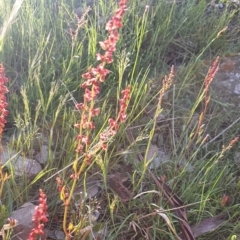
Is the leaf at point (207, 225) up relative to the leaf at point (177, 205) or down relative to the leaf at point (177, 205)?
down

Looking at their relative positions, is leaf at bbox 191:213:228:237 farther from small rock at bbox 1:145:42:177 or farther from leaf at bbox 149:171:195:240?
small rock at bbox 1:145:42:177

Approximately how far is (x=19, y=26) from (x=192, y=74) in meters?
0.81

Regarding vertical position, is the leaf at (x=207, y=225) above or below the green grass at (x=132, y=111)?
below

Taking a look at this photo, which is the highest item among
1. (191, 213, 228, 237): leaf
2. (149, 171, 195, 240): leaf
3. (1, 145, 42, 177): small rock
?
(1, 145, 42, 177): small rock

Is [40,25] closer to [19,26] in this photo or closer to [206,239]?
[19,26]

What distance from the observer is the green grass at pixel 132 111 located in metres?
1.69

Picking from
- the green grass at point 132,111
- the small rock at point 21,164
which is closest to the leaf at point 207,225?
the green grass at point 132,111

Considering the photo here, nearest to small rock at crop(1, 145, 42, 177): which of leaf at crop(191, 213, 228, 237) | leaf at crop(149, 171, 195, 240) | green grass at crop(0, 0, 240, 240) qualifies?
green grass at crop(0, 0, 240, 240)

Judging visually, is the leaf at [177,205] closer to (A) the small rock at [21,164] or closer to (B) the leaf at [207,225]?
(B) the leaf at [207,225]

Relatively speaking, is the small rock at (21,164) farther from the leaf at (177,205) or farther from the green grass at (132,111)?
the leaf at (177,205)

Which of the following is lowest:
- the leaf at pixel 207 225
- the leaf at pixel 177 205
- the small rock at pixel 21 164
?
the leaf at pixel 207 225

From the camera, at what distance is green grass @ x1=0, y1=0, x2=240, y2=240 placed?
1690mm

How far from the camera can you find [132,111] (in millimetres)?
1899

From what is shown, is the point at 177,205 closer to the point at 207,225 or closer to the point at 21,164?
the point at 207,225
